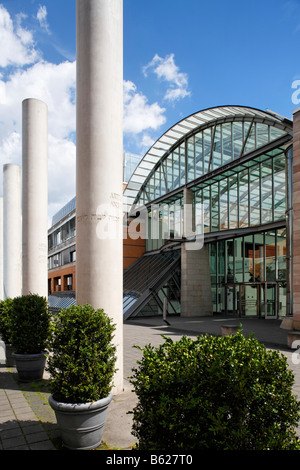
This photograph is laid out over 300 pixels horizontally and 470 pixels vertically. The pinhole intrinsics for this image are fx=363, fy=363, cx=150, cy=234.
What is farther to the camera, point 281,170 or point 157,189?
point 157,189

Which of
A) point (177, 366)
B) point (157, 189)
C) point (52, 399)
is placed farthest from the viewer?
point (157, 189)

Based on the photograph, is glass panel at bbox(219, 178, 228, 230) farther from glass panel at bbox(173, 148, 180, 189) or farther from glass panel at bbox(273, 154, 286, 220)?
glass panel at bbox(173, 148, 180, 189)

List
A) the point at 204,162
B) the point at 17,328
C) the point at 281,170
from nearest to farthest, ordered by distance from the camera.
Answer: the point at 17,328 < the point at 281,170 < the point at 204,162

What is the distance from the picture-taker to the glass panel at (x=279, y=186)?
21.5 m

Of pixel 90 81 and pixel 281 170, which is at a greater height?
pixel 281 170

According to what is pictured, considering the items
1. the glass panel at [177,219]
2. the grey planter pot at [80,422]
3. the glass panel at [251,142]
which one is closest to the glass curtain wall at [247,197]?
the glass panel at [251,142]

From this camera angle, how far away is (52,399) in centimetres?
442

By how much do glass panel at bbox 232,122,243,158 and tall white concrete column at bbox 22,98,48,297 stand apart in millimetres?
15722

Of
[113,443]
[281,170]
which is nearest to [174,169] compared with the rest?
[281,170]

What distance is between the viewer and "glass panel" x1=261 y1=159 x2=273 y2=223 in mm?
22188

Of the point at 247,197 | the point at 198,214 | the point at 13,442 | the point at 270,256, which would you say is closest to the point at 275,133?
the point at 247,197

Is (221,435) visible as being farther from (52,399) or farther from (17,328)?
(17,328)

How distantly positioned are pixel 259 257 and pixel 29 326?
18.7 m
